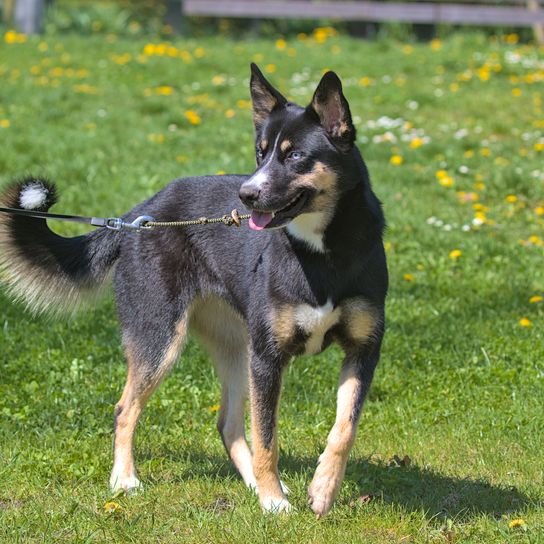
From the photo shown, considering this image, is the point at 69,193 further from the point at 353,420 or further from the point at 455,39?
the point at 455,39

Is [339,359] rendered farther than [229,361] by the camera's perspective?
Yes

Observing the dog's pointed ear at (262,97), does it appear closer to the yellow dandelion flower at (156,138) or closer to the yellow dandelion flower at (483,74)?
the yellow dandelion flower at (156,138)

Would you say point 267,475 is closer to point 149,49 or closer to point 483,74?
point 483,74

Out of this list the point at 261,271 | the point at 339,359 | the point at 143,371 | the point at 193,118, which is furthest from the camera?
the point at 193,118

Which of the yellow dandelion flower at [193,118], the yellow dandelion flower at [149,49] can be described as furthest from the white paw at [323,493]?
the yellow dandelion flower at [149,49]

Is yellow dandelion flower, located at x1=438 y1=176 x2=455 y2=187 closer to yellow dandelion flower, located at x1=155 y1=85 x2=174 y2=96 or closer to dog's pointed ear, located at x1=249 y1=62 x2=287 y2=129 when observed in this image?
yellow dandelion flower, located at x1=155 y1=85 x2=174 y2=96

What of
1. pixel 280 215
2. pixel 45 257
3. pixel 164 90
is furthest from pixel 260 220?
pixel 164 90

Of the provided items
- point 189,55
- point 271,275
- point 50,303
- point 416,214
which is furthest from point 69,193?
point 189,55

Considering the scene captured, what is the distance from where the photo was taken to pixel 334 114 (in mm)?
3961

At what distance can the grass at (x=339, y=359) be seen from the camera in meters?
4.04

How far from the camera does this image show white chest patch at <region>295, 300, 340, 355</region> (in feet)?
13.0

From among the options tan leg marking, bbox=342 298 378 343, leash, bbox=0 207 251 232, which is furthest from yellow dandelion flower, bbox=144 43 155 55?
tan leg marking, bbox=342 298 378 343

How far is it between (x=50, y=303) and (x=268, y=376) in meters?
1.29

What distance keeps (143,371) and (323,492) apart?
1079mm
